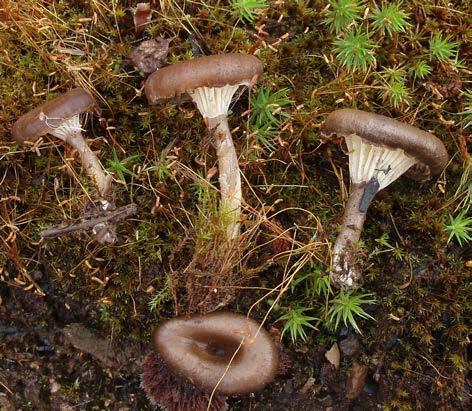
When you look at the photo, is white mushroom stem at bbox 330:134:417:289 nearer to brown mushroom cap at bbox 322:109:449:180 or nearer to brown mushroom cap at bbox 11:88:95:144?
brown mushroom cap at bbox 322:109:449:180

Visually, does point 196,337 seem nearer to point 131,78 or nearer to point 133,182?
point 133,182

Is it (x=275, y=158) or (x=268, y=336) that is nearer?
(x=268, y=336)

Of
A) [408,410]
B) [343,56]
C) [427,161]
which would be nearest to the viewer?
[427,161]

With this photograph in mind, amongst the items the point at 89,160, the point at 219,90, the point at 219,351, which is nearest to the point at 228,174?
the point at 219,90

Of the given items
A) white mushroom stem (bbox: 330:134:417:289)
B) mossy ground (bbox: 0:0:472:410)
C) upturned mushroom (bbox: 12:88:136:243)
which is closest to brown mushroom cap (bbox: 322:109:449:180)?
white mushroom stem (bbox: 330:134:417:289)

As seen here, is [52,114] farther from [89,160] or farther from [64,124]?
[89,160]

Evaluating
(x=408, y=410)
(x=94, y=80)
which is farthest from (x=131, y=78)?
(x=408, y=410)

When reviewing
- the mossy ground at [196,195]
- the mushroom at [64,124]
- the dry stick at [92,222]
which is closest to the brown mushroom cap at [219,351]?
the mossy ground at [196,195]
